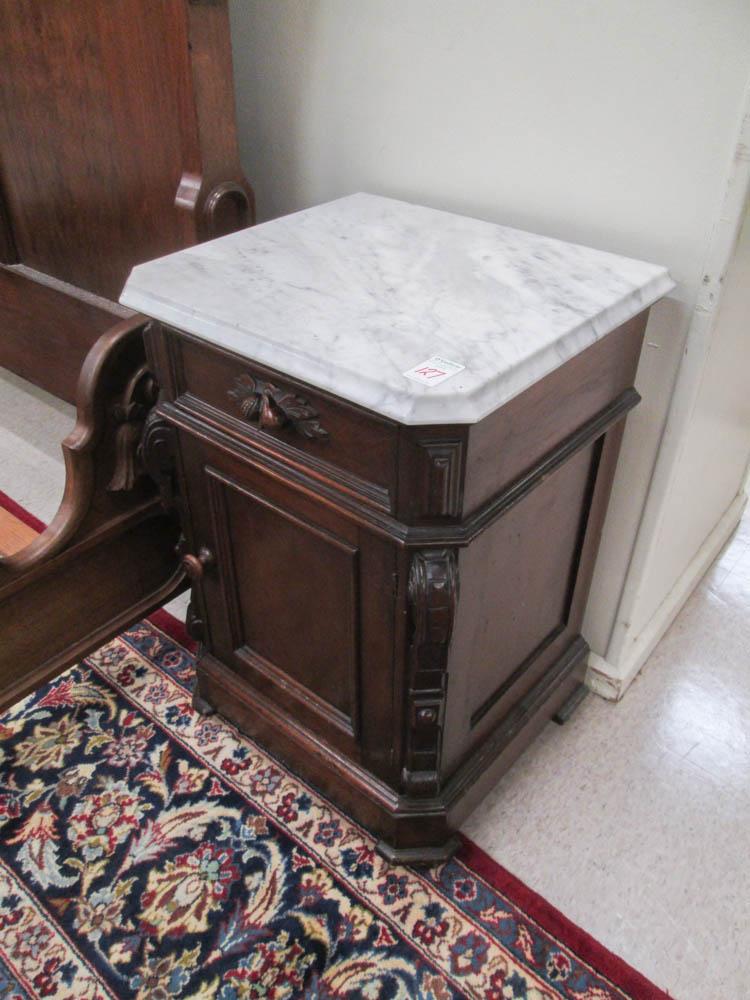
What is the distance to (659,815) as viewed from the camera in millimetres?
1189

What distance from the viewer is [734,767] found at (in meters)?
1.27

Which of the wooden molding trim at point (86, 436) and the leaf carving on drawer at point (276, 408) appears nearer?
the leaf carving on drawer at point (276, 408)

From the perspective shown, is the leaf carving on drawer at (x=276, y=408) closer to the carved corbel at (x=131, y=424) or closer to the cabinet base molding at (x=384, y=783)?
the carved corbel at (x=131, y=424)

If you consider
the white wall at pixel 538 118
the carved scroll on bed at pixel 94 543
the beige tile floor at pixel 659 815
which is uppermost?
the white wall at pixel 538 118

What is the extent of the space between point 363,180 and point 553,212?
1.07ft

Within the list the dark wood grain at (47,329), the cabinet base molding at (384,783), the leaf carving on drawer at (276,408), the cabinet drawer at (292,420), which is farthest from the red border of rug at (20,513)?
the leaf carving on drawer at (276,408)

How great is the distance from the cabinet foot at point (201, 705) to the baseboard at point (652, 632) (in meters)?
0.66

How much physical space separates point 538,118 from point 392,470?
0.56m

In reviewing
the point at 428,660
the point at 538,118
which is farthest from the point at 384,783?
the point at 538,118

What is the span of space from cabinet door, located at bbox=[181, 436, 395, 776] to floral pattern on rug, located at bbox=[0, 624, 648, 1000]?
16 centimetres

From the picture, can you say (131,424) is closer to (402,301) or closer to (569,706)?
(402,301)

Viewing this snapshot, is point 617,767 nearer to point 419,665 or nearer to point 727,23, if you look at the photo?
point 419,665

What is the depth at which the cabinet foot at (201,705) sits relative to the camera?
131cm

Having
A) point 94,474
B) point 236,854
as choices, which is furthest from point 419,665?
point 94,474
